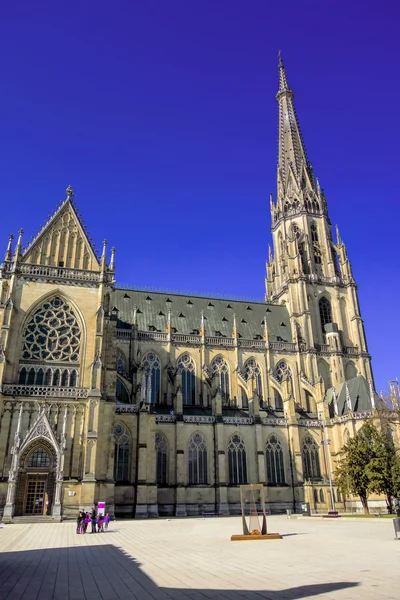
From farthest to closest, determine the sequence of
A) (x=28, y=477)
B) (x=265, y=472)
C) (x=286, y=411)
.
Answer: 1. (x=286, y=411)
2. (x=265, y=472)
3. (x=28, y=477)

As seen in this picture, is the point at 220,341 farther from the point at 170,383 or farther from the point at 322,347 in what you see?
the point at 322,347

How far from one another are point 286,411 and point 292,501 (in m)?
9.46

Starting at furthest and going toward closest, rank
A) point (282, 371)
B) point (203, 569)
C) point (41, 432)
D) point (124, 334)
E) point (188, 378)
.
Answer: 1. point (282, 371)
2. point (188, 378)
3. point (124, 334)
4. point (41, 432)
5. point (203, 569)

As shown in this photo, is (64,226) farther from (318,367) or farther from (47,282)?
(318,367)

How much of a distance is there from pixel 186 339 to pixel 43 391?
23.0 m

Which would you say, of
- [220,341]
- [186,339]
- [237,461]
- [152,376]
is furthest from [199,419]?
[220,341]

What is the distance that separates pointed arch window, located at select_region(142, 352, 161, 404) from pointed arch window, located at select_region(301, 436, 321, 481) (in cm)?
1761

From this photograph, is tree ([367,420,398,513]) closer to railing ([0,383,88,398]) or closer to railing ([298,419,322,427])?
A: railing ([298,419,322,427])

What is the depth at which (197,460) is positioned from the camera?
161 ft

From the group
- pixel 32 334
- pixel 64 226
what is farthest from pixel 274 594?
pixel 64 226

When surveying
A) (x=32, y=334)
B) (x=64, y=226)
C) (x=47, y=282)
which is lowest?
(x=32, y=334)

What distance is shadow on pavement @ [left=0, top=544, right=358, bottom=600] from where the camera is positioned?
1049 cm

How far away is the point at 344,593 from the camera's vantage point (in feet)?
33.2

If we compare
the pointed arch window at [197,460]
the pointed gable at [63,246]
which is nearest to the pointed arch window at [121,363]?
the pointed arch window at [197,460]
